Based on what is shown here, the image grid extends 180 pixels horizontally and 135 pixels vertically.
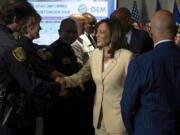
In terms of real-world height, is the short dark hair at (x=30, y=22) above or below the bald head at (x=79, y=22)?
above

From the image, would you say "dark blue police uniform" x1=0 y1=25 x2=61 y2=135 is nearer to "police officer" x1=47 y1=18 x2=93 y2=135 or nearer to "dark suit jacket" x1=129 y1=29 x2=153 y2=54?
"police officer" x1=47 y1=18 x2=93 y2=135

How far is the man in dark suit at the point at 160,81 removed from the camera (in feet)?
5.25

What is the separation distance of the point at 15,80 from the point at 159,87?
931mm

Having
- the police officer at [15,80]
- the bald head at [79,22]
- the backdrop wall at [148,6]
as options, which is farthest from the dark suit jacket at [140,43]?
the backdrop wall at [148,6]

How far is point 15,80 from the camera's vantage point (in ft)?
5.91

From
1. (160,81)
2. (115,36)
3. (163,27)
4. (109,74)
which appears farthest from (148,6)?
(160,81)

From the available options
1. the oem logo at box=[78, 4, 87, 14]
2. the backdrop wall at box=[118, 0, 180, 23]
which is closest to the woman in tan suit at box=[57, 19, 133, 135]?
the oem logo at box=[78, 4, 87, 14]

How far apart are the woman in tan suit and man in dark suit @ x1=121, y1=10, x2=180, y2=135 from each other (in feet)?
1.84

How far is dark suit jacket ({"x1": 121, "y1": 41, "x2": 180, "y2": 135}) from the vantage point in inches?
62.9

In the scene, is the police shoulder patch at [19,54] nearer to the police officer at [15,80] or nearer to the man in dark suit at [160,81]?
the police officer at [15,80]

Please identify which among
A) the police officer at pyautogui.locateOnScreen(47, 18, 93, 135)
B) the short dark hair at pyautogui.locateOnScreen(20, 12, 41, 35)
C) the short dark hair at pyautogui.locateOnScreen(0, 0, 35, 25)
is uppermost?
the short dark hair at pyautogui.locateOnScreen(0, 0, 35, 25)

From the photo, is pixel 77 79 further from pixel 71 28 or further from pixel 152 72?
pixel 152 72

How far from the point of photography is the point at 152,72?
1591 mm

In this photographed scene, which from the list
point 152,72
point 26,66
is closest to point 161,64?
point 152,72
